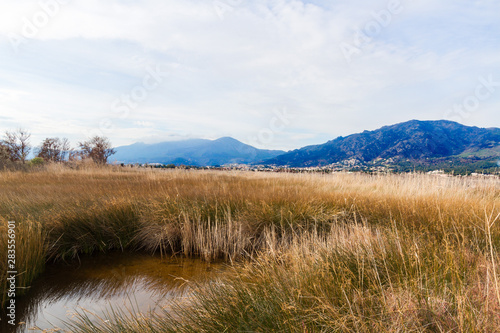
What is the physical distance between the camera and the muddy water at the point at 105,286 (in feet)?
9.70

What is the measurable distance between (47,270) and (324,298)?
4.54 meters

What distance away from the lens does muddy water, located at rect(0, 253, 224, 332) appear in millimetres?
2957

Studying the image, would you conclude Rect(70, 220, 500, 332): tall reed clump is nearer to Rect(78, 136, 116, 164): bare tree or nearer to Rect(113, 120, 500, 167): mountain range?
Rect(78, 136, 116, 164): bare tree

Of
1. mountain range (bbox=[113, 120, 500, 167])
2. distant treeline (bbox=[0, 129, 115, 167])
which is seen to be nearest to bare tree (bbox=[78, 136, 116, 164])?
distant treeline (bbox=[0, 129, 115, 167])

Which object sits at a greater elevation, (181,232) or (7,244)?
(7,244)

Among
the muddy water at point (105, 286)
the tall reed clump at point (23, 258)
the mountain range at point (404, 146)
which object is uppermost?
the mountain range at point (404, 146)

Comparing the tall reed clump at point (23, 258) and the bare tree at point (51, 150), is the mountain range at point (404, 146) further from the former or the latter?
the tall reed clump at point (23, 258)

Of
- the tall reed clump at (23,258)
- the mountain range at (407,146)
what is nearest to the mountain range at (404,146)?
the mountain range at (407,146)

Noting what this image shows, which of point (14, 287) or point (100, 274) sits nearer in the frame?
point (14, 287)

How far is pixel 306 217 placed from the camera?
5.07 m

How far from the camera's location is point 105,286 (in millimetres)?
3602

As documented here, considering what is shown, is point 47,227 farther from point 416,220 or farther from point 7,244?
point 416,220

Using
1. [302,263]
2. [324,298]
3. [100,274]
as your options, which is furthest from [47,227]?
[324,298]

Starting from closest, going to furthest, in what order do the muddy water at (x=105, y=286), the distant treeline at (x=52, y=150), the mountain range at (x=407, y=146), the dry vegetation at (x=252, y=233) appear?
the dry vegetation at (x=252, y=233) < the muddy water at (x=105, y=286) < the distant treeline at (x=52, y=150) < the mountain range at (x=407, y=146)
